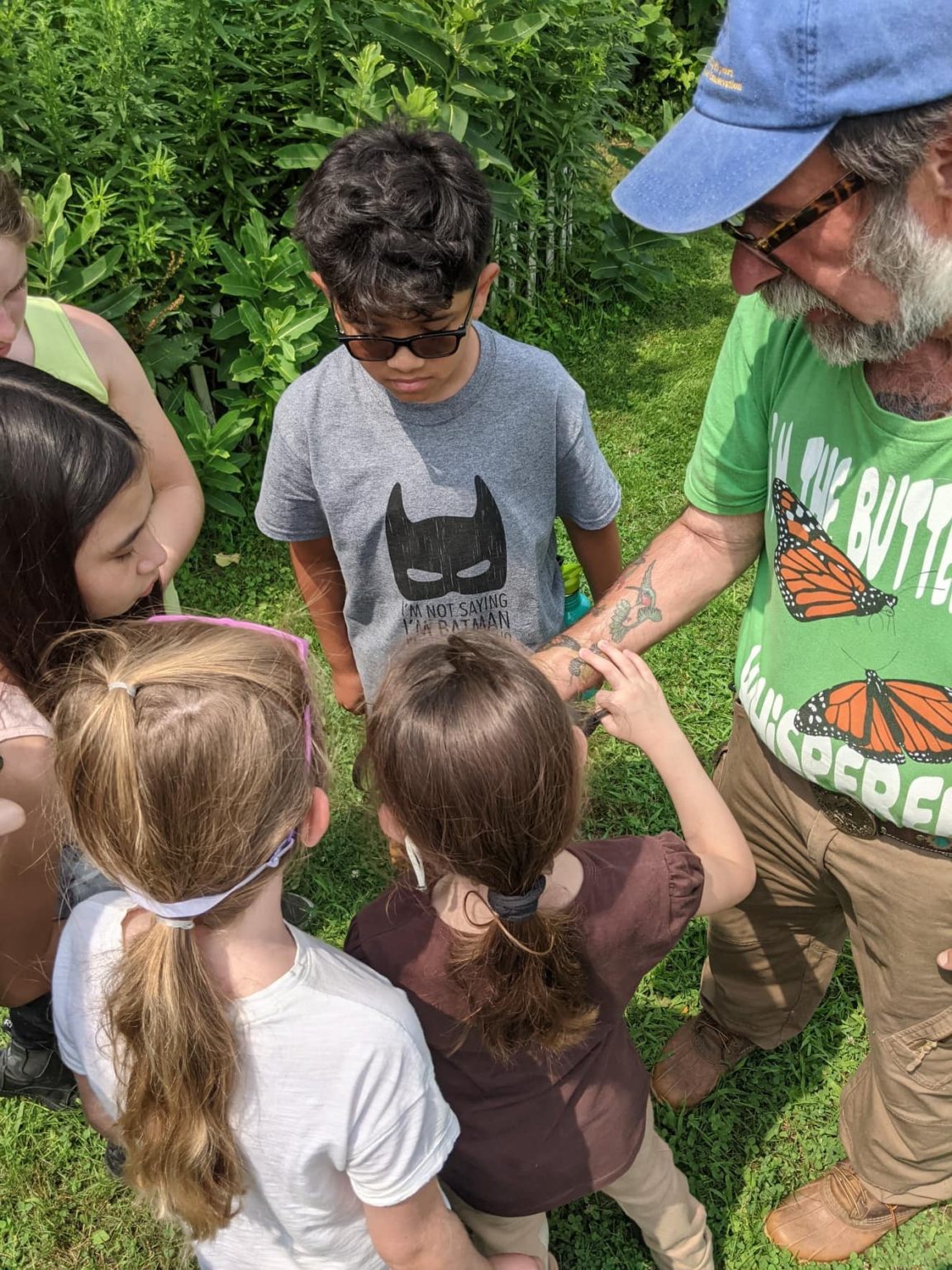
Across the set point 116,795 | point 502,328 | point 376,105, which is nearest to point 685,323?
point 502,328

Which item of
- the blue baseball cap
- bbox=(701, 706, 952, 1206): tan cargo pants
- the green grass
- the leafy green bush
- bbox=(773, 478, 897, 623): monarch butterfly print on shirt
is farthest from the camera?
the leafy green bush

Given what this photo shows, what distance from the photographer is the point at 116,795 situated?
1.43 meters

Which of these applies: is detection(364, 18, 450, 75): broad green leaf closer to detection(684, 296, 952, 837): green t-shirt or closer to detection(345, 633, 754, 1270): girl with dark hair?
detection(684, 296, 952, 837): green t-shirt

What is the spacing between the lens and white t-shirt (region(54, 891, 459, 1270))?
1.52 metres

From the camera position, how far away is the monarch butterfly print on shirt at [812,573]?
1846 millimetres

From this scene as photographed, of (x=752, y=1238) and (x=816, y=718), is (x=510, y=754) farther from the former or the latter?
(x=752, y=1238)

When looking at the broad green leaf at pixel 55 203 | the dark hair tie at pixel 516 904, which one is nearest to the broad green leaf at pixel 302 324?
the broad green leaf at pixel 55 203

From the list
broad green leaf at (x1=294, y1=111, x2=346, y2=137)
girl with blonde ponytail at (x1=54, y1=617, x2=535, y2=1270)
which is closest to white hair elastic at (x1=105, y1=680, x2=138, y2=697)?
girl with blonde ponytail at (x1=54, y1=617, x2=535, y2=1270)

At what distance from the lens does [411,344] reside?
2270 millimetres

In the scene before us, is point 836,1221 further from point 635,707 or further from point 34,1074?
point 34,1074

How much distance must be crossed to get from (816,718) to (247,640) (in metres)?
1.08

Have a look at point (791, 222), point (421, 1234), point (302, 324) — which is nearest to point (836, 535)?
point (791, 222)

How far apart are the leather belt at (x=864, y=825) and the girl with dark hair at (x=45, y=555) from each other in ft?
4.91

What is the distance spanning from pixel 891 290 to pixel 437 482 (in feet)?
3.81
